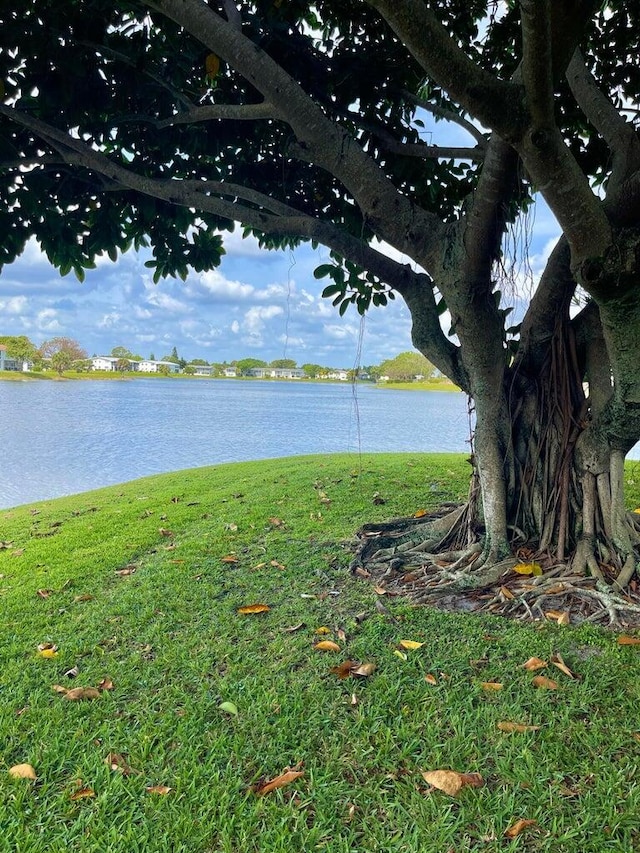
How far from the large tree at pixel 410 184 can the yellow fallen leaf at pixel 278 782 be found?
1.69 metres

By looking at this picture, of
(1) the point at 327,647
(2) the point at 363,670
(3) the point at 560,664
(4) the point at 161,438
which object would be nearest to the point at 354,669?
(2) the point at 363,670

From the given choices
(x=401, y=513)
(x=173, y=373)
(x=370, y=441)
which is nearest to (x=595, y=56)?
(x=401, y=513)

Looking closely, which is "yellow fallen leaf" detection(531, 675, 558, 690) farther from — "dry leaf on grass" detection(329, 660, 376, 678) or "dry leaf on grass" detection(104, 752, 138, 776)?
"dry leaf on grass" detection(104, 752, 138, 776)

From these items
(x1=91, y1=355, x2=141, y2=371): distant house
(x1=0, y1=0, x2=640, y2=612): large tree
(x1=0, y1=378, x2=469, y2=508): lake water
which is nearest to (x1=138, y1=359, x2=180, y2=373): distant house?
(x1=91, y1=355, x2=141, y2=371): distant house

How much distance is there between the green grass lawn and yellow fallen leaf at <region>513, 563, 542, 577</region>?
569mm

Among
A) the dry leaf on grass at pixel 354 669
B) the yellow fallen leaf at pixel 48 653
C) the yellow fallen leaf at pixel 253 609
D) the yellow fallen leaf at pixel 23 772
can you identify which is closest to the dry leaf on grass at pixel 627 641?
the dry leaf on grass at pixel 354 669

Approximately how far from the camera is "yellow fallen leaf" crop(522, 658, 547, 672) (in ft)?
7.21

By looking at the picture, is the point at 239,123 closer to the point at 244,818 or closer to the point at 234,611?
the point at 234,611

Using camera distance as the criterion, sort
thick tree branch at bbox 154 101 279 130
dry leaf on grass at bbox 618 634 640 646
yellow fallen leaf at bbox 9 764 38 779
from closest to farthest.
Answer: yellow fallen leaf at bbox 9 764 38 779
dry leaf on grass at bbox 618 634 640 646
thick tree branch at bbox 154 101 279 130

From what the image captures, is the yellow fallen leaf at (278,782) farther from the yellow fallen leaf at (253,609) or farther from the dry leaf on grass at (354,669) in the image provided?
the yellow fallen leaf at (253,609)

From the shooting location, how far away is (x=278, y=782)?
1651 millimetres

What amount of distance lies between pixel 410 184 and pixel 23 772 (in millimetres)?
4090

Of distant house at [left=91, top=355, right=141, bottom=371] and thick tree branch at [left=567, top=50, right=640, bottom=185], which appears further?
distant house at [left=91, top=355, right=141, bottom=371]

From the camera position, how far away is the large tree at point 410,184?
2.61 meters
